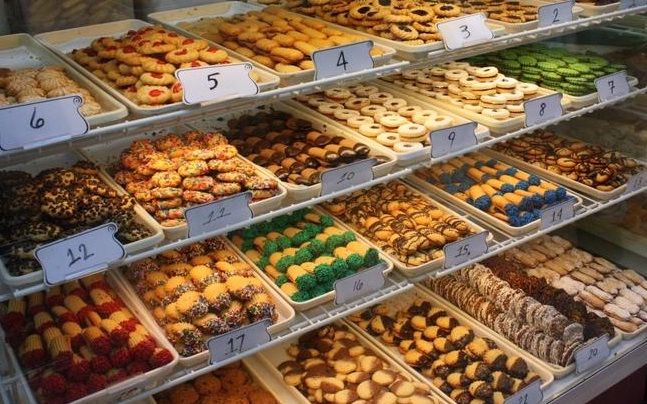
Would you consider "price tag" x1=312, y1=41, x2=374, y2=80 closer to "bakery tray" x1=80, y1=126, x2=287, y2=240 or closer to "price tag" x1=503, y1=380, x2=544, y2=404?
"bakery tray" x1=80, y1=126, x2=287, y2=240

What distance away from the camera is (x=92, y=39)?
2402 mm

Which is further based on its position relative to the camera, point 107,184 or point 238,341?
point 107,184

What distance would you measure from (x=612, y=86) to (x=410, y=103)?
846 mm

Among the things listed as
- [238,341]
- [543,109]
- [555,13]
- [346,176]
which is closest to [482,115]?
[543,109]

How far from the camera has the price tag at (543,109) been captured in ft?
8.71

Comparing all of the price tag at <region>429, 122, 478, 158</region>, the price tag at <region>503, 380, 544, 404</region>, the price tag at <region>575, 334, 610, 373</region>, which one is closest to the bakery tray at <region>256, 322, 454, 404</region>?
the price tag at <region>503, 380, 544, 404</region>

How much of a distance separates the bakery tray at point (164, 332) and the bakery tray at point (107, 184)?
34 cm

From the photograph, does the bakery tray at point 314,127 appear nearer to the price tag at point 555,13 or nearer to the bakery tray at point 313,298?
the bakery tray at point 313,298

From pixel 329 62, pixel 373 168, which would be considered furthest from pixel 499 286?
pixel 329 62

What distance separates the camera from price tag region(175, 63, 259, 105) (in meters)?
1.83

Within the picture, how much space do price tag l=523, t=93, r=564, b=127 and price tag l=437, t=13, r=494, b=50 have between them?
0.39m

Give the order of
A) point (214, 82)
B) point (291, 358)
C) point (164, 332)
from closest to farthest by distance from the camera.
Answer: point (214, 82)
point (164, 332)
point (291, 358)

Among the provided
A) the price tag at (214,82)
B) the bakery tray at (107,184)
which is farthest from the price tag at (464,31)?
the bakery tray at (107,184)

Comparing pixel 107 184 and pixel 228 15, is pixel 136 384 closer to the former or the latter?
pixel 107 184
